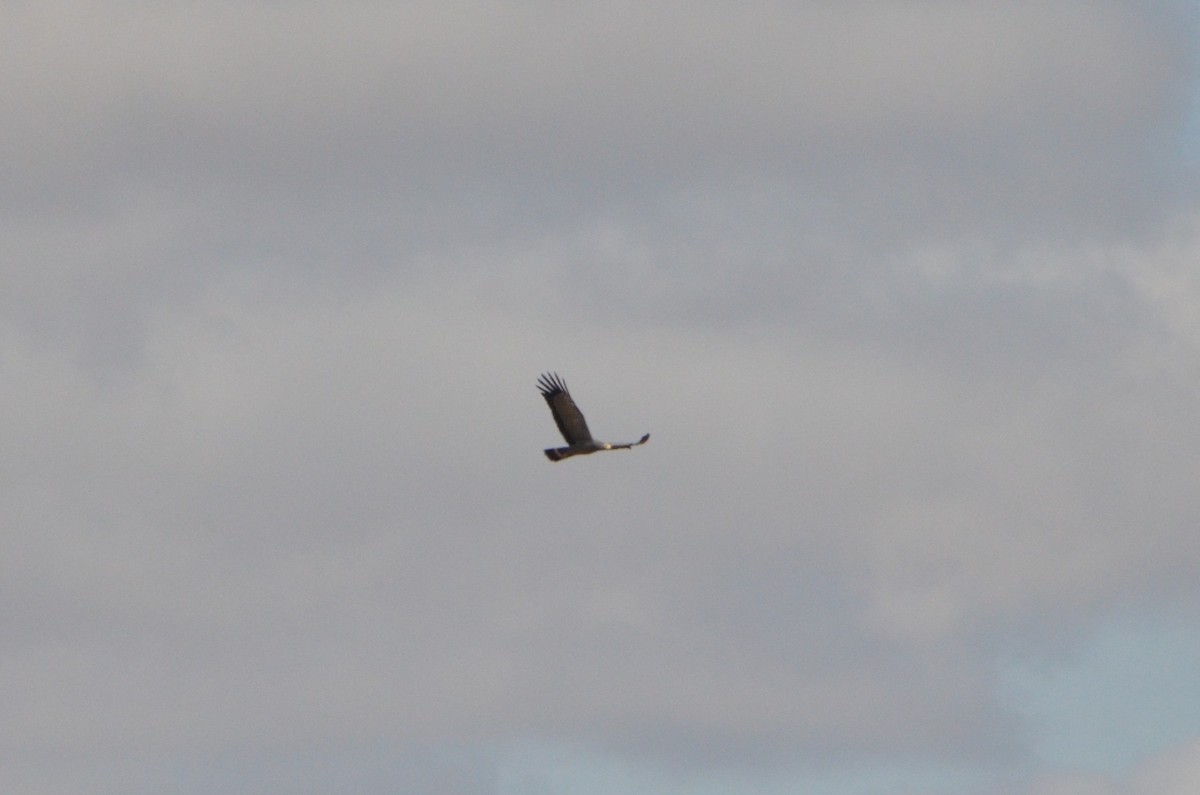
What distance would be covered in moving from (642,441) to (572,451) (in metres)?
6.01

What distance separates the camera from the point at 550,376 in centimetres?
19825

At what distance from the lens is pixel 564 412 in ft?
653

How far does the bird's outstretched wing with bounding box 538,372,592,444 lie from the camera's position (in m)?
199

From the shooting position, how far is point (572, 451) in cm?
19825

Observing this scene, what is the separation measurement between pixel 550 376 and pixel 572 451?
107 inches

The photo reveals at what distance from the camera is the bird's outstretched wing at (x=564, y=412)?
199 m

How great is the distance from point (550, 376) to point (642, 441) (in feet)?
22.0

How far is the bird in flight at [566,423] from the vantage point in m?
198

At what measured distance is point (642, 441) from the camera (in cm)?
19275

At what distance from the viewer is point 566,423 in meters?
199

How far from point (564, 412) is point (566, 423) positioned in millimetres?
464
